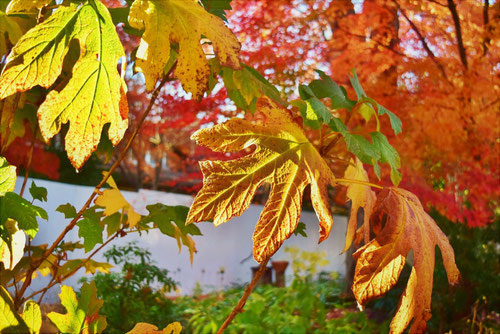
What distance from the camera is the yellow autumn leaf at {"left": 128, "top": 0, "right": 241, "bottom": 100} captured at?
520mm

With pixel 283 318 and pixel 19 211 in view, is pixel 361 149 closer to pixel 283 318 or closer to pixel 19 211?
pixel 19 211

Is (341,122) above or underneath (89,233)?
above

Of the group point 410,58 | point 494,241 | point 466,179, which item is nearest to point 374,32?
point 410,58

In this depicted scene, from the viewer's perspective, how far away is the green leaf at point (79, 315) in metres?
0.57

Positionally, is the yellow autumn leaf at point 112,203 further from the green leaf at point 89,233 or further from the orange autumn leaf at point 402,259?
the orange autumn leaf at point 402,259

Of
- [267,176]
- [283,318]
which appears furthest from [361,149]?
[283,318]

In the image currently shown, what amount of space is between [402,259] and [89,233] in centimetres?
44

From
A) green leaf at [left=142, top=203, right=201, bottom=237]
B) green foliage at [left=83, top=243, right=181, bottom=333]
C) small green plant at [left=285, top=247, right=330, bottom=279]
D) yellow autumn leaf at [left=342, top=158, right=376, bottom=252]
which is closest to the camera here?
yellow autumn leaf at [left=342, top=158, right=376, bottom=252]

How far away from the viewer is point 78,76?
52cm

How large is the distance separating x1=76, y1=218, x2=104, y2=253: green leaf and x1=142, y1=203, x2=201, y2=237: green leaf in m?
0.09

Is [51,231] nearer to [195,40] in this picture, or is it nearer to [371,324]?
[371,324]

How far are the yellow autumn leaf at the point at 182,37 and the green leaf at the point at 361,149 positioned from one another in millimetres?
187

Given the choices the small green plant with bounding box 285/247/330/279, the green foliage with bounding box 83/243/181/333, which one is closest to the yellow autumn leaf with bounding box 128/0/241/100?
the green foliage with bounding box 83/243/181/333

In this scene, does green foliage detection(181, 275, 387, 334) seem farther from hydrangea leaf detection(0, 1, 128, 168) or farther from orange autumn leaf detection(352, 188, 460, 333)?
hydrangea leaf detection(0, 1, 128, 168)
